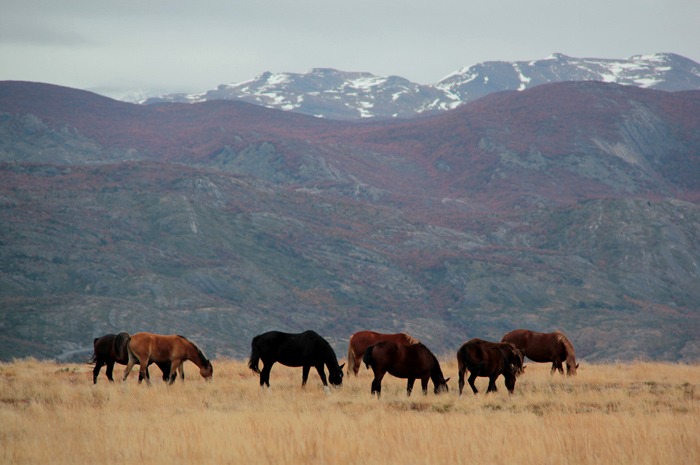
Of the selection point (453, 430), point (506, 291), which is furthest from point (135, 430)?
point (506, 291)

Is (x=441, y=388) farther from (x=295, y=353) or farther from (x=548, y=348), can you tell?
(x=548, y=348)

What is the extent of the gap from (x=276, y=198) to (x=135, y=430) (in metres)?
181

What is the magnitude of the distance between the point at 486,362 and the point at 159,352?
27.4 feet

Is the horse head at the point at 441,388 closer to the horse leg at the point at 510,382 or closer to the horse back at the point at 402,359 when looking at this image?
the horse back at the point at 402,359

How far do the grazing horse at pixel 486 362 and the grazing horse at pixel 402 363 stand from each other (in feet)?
2.09

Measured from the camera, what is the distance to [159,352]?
2381 cm

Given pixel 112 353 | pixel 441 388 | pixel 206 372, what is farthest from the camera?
pixel 206 372

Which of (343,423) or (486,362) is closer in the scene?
(343,423)

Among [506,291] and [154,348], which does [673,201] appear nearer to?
[506,291]

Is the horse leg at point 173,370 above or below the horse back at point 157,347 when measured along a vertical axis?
below

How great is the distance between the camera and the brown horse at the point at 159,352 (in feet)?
76.8

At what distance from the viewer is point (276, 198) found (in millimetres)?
196875

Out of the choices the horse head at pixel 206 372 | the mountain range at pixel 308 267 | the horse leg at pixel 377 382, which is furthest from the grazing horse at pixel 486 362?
the mountain range at pixel 308 267

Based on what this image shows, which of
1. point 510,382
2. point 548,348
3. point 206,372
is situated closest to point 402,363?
point 510,382
